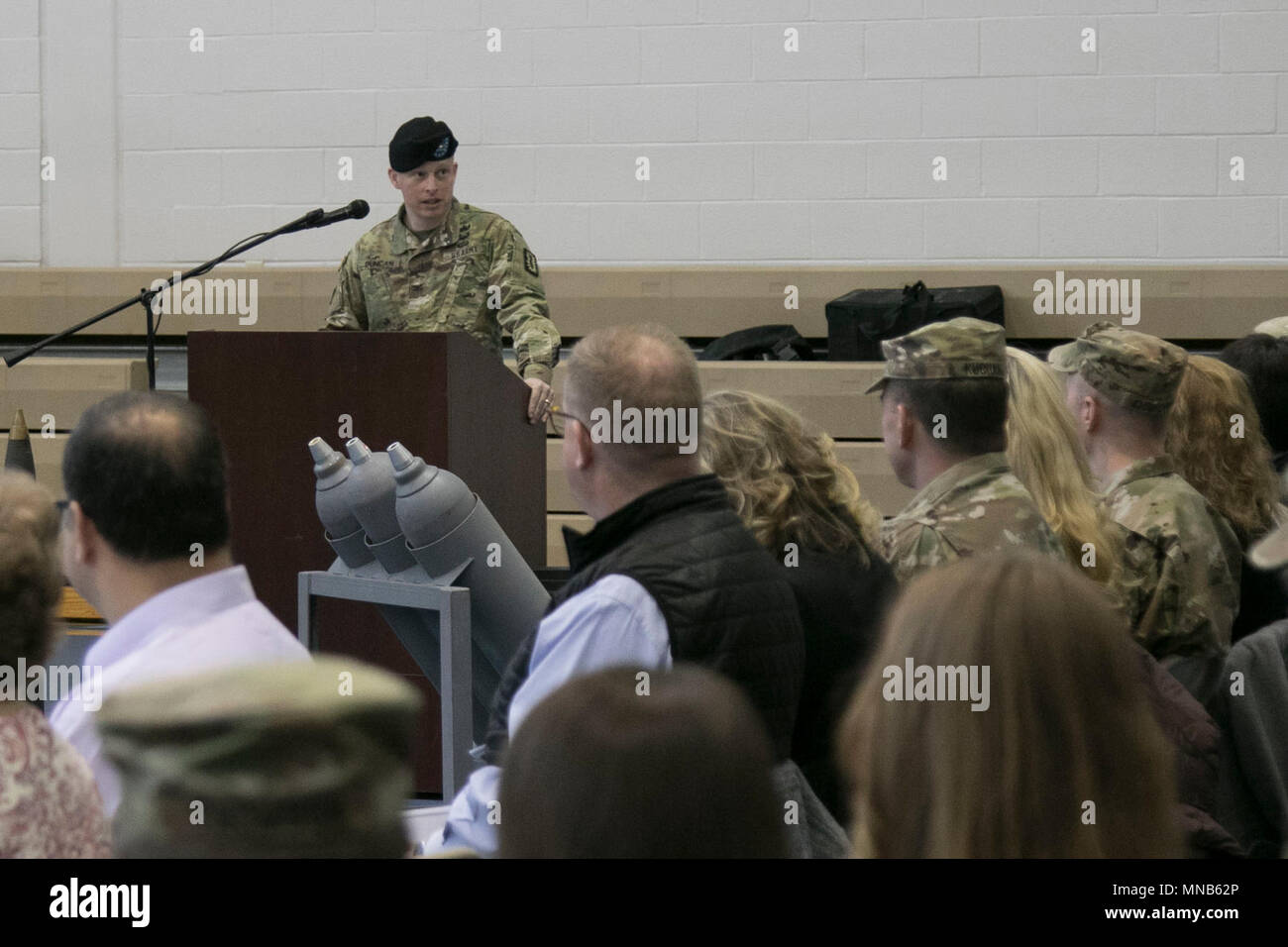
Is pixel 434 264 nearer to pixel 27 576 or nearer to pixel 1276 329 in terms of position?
pixel 1276 329

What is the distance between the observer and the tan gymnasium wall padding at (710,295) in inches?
191

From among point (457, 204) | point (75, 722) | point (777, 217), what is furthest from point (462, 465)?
point (777, 217)

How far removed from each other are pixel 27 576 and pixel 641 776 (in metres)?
0.79

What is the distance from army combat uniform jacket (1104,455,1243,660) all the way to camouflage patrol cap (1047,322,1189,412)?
0.51ft

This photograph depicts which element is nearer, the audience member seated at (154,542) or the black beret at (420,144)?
the audience member seated at (154,542)

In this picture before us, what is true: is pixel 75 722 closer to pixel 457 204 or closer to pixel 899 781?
pixel 899 781

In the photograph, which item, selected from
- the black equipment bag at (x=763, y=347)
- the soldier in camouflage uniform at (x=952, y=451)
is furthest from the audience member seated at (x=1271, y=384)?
the black equipment bag at (x=763, y=347)

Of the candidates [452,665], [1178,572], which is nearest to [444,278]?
[452,665]

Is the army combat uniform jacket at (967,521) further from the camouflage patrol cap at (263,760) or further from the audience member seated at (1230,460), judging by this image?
the camouflage patrol cap at (263,760)

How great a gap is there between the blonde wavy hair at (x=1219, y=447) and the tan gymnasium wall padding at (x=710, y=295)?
8.03ft

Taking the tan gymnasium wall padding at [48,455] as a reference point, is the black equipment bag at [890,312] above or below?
A: above

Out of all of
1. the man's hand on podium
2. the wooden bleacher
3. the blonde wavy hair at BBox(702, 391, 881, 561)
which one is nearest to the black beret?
the man's hand on podium

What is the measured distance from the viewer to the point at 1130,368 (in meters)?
2.35

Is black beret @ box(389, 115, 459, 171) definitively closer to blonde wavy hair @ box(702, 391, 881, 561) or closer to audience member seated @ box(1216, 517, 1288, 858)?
blonde wavy hair @ box(702, 391, 881, 561)
